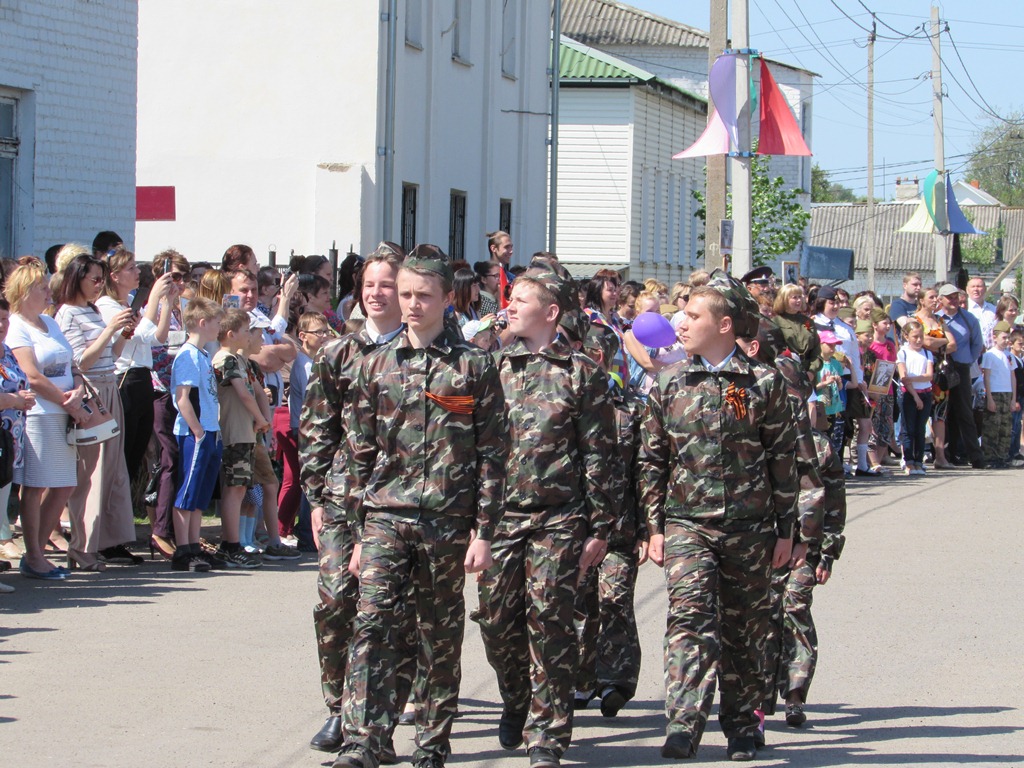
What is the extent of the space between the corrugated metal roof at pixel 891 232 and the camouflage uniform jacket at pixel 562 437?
298 feet

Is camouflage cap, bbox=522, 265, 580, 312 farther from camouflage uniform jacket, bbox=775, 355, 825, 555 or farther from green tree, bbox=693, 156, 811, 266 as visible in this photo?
green tree, bbox=693, 156, 811, 266

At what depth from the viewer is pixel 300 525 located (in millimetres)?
11609

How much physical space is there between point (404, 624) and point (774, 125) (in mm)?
13061

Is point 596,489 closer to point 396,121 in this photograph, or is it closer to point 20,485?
point 20,485

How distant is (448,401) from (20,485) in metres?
5.20

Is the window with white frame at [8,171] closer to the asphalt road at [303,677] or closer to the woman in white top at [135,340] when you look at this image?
the woman in white top at [135,340]

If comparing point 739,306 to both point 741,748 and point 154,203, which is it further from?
point 154,203

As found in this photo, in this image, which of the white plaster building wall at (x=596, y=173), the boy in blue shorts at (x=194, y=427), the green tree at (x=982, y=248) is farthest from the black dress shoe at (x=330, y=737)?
the green tree at (x=982, y=248)

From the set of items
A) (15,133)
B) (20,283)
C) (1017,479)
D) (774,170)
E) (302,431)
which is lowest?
(1017,479)

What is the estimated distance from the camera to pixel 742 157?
1738 centimetres

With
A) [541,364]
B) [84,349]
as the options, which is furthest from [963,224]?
[541,364]

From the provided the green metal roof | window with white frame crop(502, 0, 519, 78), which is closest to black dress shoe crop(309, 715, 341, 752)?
window with white frame crop(502, 0, 519, 78)

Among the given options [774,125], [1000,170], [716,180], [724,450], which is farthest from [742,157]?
[1000,170]

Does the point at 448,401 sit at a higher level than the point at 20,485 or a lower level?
→ higher
